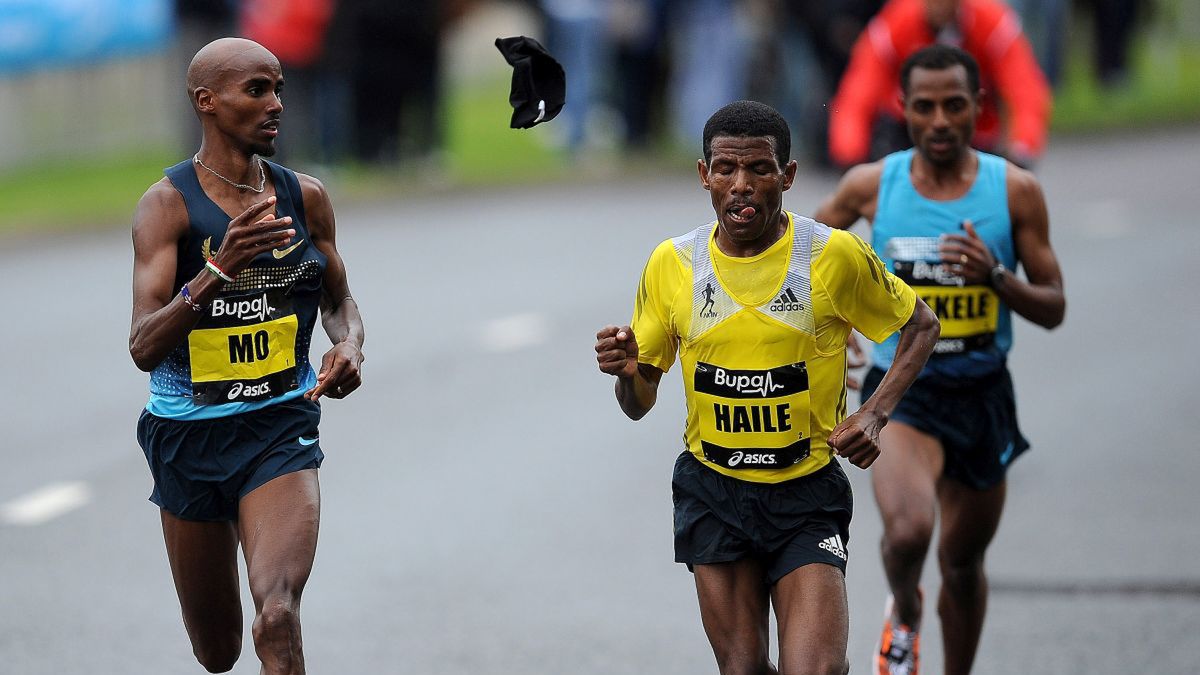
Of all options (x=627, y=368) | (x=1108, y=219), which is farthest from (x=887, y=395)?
(x=1108, y=219)

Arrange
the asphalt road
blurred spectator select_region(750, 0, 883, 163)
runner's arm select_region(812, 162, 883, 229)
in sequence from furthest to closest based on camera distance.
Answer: blurred spectator select_region(750, 0, 883, 163), the asphalt road, runner's arm select_region(812, 162, 883, 229)

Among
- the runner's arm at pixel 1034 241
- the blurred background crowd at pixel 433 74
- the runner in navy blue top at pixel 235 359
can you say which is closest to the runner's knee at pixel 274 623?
the runner in navy blue top at pixel 235 359

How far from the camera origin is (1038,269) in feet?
23.5

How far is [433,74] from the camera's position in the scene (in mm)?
20281

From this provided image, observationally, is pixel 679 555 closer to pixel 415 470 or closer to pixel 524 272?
pixel 415 470

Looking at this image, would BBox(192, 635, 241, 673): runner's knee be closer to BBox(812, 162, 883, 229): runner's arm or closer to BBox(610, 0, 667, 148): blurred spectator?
BBox(812, 162, 883, 229): runner's arm

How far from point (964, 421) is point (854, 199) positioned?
0.90m

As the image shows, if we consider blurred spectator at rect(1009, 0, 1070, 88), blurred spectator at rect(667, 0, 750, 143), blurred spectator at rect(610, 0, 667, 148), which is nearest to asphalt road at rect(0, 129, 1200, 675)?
blurred spectator at rect(667, 0, 750, 143)

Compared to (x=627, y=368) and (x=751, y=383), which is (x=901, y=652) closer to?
(x=751, y=383)

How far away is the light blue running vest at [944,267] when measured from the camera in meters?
7.19

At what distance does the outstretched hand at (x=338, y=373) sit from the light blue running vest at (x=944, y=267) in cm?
201

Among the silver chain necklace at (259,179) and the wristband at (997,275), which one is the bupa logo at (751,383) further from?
the silver chain necklace at (259,179)

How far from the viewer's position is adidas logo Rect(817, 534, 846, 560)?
5887mm

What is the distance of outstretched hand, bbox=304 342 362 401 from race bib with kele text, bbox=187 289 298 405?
0.56ft
